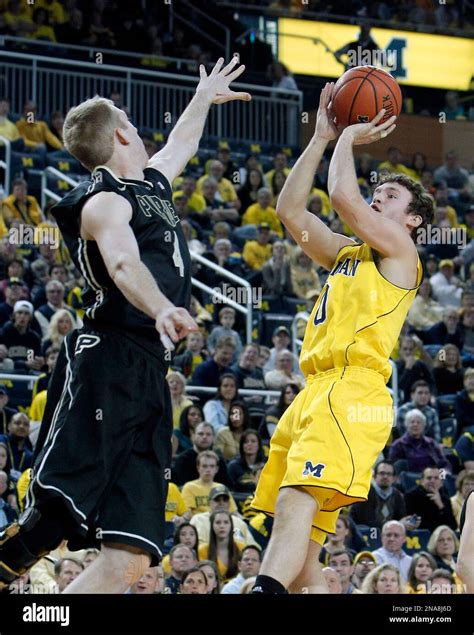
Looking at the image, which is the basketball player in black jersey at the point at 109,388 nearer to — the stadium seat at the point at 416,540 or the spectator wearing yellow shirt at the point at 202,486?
the spectator wearing yellow shirt at the point at 202,486

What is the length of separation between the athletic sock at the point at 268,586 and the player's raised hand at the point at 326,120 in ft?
6.84

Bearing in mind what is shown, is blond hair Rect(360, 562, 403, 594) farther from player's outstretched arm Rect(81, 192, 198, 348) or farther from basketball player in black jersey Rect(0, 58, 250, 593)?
player's outstretched arm Rect(81, 192, 198, 348)

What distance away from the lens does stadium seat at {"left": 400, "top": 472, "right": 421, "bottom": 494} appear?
11.7m

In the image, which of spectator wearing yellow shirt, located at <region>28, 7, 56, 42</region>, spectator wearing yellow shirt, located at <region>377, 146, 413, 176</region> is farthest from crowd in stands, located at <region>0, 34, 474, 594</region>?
spectator wearing yellow shirt, located at <region>28, 7, 56, 42</region>

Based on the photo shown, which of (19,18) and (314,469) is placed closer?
(314,469)

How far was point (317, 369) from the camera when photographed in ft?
19.4

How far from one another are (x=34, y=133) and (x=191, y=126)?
10.2 meters

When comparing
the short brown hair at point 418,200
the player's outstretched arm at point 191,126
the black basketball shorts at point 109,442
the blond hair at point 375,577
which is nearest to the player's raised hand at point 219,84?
the player's outstretched arm at point 191,126

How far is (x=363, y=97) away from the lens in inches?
240
